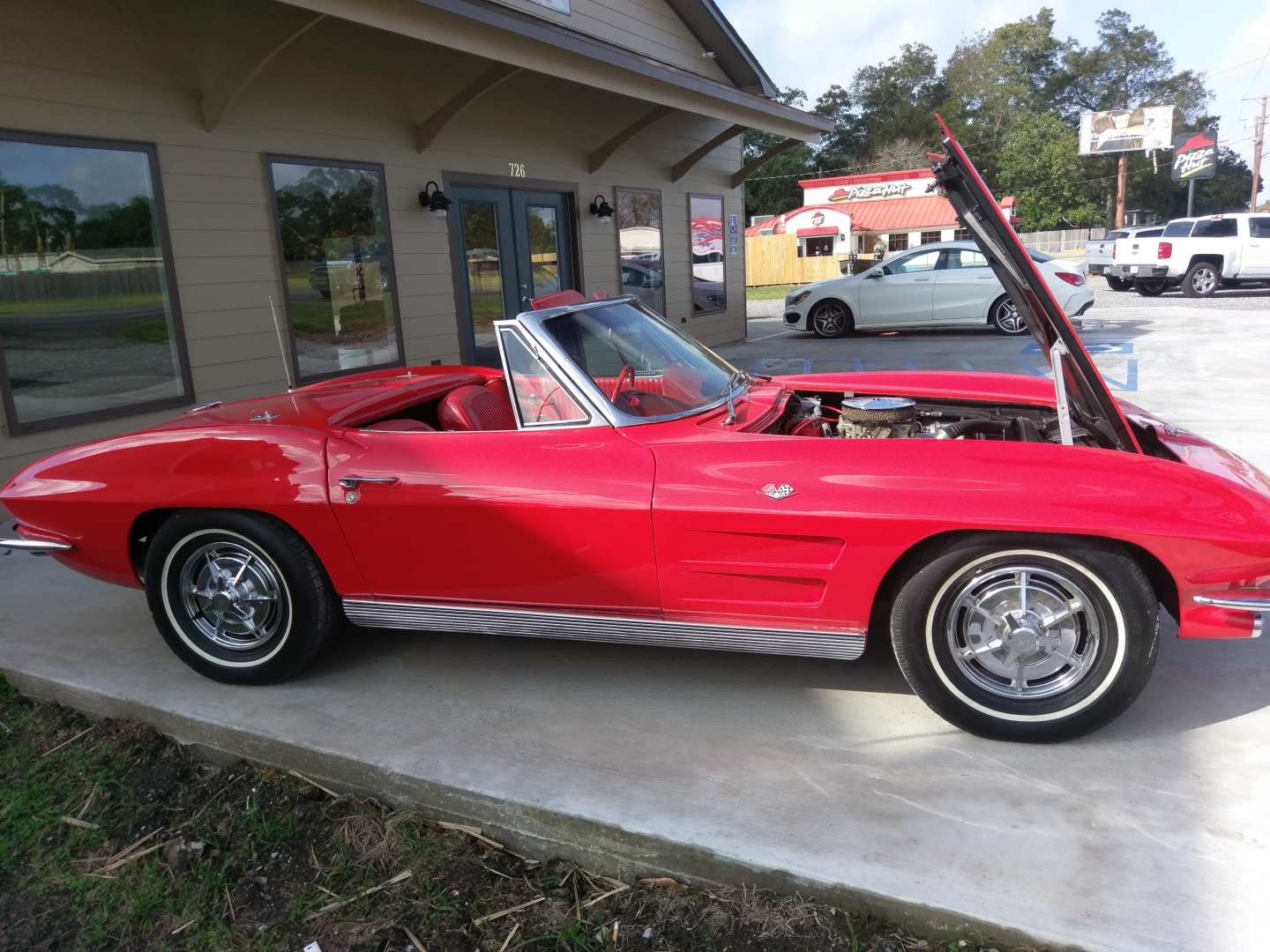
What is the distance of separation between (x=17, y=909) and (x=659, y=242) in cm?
1182

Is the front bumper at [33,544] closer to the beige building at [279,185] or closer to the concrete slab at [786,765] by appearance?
the concrete slab at [786,765]

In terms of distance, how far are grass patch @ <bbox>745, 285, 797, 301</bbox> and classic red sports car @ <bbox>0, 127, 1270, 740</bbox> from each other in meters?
25.3

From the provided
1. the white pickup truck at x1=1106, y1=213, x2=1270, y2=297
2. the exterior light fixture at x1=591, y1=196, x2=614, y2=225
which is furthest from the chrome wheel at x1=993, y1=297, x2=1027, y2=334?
the white pickup truck at x1=1106, y1=213, x2=1270, y2=297

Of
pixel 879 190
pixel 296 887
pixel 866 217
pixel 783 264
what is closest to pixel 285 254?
pixel 296 887

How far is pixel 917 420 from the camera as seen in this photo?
12.1 feet

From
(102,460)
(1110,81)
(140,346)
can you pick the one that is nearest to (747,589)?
(102,460)

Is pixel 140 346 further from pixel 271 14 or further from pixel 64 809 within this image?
pixel 64 809

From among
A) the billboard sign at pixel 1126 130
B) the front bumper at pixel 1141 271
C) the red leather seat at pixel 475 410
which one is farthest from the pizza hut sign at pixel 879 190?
the red leather seat at pixel 475 410

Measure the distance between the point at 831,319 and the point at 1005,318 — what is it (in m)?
2.83

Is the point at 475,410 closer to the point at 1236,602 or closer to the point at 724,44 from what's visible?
the point at 1236,602

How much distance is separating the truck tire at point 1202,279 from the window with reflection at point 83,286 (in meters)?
20.3

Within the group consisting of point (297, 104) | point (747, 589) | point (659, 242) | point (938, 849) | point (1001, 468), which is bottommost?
point (938, 849)

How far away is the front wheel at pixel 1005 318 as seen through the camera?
14133 millimetres

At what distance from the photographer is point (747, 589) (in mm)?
2885
